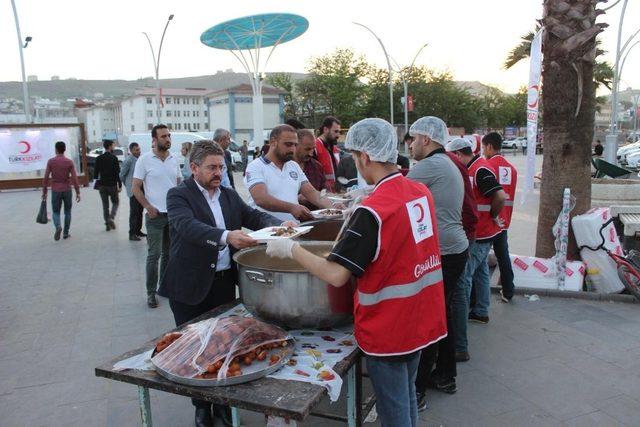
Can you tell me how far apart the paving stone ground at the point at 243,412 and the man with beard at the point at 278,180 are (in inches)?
59.1

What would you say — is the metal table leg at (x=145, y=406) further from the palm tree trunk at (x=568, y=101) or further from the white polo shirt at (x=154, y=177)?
the palm tree trunk at (x=568, y=101)

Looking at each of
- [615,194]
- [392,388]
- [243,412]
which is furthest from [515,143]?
[392,388]

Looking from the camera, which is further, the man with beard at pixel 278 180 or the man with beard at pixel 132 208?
the man with beard at pixel 132 208

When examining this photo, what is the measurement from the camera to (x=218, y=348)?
2207 millimetres

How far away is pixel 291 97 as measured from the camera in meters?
61.8

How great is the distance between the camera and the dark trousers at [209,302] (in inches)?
126

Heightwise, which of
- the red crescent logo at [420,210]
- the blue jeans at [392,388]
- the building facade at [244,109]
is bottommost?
the blue jeans at [392,388]

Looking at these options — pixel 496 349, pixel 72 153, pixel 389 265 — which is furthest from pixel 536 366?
pixel 72 153

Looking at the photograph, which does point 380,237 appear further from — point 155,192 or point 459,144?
point 155,192

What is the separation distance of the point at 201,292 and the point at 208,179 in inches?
25.8

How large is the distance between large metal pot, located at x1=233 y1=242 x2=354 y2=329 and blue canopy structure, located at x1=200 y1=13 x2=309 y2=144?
2430 cm

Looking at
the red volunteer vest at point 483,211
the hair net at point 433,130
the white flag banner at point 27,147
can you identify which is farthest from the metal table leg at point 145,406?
the white flag banner at point 27,147

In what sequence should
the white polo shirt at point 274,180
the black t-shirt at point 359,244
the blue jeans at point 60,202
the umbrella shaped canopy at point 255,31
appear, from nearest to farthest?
1. the black t-shirt at point 359,244
2. the white polo shirt at point 274,180
3. the blue jeans at point 60,202
4. the umbrella shaped canopy at point 255,31

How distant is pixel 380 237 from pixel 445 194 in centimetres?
146
